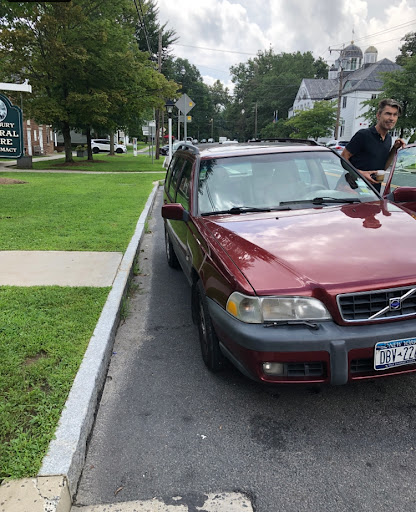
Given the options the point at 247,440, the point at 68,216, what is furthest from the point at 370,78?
the point at 247,440

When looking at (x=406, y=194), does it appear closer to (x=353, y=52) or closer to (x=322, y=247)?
(x=322, y=247)

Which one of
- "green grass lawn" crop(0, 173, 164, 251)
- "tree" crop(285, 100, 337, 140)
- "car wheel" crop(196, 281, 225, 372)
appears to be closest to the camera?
"car wheel" crop(196, 281, 225, 372)

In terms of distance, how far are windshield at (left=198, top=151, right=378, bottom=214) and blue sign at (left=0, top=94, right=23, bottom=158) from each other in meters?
8.78

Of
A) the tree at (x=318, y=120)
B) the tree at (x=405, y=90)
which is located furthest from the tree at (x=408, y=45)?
the tree at (x=405, y=90)

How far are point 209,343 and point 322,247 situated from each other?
3.52ft

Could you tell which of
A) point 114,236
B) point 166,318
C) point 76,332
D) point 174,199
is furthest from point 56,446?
point 114,236

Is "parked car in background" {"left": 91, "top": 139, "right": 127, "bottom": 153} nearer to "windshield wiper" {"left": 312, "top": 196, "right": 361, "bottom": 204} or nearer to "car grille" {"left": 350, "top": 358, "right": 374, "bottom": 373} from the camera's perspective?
"windshield wiper" {"left": 312, "top": 196, "right": 361, "bottom": 204}

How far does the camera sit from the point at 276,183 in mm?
4160

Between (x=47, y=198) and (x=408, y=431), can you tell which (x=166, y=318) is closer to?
(x=408, y=431)

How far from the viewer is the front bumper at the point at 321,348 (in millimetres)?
2539

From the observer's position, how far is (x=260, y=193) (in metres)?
4.09

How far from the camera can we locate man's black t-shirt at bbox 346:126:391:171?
539 centimetres

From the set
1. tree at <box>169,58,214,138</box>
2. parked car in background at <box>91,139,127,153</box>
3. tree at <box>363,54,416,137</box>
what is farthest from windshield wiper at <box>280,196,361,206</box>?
tree at <box>169,58,214,138</box>

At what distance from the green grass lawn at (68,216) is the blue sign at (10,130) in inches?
46.8
